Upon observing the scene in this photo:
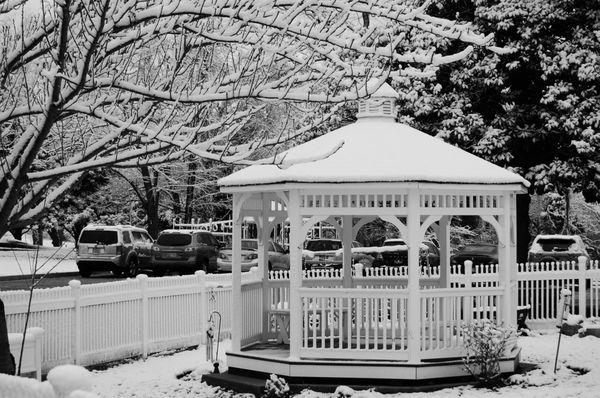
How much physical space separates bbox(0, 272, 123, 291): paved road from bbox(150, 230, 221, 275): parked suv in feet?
5.07

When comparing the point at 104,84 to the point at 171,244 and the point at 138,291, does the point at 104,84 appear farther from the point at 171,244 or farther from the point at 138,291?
the point at 171,244

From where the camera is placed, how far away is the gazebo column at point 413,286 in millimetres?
12250

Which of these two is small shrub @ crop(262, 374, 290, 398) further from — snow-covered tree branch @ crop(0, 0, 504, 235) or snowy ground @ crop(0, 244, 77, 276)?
snowy ground @ crop(0, 244, 77, 276)

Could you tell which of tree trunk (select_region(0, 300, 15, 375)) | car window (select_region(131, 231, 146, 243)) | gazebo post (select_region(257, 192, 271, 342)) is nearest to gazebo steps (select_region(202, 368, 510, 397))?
gazebo post (select_region(257, 192, 271, 342))

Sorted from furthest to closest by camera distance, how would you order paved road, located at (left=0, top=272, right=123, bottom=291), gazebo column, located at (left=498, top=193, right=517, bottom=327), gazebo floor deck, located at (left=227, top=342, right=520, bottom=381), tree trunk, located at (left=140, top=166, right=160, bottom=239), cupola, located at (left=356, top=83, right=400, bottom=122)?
tree trunk, located at (left=140, top=166, right=160, bottom=239)
paved road, located at (left=0, top=272, right=123, bottom=291)
cupola, located at (left=356, top=83, right=400, bottom=122)
gazebo column, located at (left=498, top=193, right=517, bottom=327)
gazebo floor deck, located at (left=227, top=342, right=520, bottom=381)

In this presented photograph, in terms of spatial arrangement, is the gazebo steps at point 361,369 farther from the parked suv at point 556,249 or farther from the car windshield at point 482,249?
the car windshield at point 482,249

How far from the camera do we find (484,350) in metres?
12.3

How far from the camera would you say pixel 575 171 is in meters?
23.3

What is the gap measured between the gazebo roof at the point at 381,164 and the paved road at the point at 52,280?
1575 cm

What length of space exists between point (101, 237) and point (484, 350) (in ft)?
64.9

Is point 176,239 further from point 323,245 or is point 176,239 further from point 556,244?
point 556,244

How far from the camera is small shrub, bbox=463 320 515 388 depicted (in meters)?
12.3

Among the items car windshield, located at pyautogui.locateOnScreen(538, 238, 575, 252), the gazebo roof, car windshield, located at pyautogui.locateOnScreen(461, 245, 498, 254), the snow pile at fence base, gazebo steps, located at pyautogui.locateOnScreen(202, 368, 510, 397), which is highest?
the gazebo roof

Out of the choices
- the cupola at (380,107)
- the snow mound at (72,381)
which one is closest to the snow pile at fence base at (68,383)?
the snow mound at (72,381)
